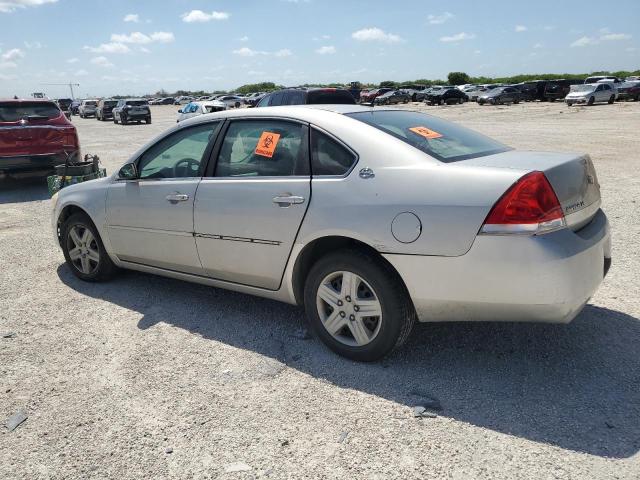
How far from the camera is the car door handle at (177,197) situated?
3.90m

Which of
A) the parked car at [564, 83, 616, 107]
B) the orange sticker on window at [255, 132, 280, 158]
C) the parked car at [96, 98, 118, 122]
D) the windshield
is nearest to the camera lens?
the orange sticker on window at [255, 132, 280, 158]

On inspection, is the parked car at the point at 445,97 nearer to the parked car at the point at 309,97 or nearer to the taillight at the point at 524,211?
the parked car at the point at 309,97

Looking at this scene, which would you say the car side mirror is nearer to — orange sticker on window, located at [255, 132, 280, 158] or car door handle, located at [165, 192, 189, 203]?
car door handle, located at [165, 192, 189, 203]

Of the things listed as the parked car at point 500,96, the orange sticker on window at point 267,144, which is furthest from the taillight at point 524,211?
the parked car at point 500,96

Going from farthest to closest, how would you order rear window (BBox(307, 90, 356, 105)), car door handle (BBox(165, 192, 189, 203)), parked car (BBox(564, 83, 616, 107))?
parked car (BBox(564, 83, 616, 107))
rear window (BBox(307, 90, 356, 105))
car door handle (BBox(165, 192, 189, 203))

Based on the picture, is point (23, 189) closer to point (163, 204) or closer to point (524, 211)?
point (163, 204)

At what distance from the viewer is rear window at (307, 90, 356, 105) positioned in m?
14.0

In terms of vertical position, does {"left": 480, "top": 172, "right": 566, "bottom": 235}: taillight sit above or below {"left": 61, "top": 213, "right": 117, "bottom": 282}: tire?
above

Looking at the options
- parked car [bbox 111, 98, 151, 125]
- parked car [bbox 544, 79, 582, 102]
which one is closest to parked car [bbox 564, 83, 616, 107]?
parked car [bbox 544, 79, 582, 102]

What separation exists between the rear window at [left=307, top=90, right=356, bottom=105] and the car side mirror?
10108mm

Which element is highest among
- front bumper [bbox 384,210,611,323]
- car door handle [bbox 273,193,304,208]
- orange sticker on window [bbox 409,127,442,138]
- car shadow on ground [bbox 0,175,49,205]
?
orange sticker on window [bbox 409,127,442,138]

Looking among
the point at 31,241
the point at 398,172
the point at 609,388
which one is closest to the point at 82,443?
the point at 398,172

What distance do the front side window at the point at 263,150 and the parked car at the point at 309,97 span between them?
10.6 m

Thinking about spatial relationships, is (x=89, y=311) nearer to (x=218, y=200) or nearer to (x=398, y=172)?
(x=218, y=200)
